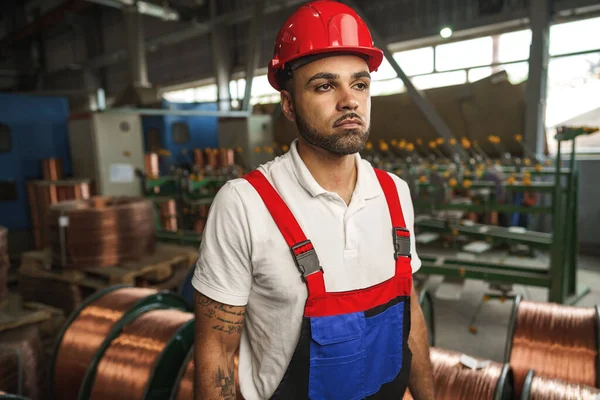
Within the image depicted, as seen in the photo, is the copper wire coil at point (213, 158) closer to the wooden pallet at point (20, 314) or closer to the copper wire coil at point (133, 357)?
the wooden pallet at point (20, 314)

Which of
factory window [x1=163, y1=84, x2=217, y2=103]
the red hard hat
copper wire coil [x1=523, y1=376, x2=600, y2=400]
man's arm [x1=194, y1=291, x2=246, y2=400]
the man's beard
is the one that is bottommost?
copper wire coil [x1=523, y1=376, x2=600, y2=400]

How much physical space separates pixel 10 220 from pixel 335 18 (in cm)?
813

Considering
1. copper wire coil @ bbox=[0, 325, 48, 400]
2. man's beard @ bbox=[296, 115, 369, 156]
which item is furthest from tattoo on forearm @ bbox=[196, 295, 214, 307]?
copper wire coil @ bbox=[0, 325, 48, 400]

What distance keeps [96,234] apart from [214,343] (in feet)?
10.3

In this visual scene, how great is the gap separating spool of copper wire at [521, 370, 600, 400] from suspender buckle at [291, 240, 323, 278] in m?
1.47

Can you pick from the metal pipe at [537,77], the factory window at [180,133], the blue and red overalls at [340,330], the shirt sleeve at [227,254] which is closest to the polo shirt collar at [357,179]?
the blue and red overalls at [340,330]

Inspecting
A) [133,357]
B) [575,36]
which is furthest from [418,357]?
[575,36]

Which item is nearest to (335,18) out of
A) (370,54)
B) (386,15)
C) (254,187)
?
(370,54)

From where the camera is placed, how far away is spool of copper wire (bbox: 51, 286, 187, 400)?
2.87 meters

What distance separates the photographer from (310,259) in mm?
1181

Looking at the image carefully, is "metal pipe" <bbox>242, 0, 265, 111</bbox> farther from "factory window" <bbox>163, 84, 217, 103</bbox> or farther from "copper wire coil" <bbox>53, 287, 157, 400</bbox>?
"copper wire coil" <bbox>53, 287, 157, 400</bbox>

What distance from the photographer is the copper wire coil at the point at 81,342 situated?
9.45 feet

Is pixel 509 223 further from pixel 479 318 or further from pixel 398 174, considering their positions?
pixel 398 174

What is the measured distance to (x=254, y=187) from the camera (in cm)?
125
